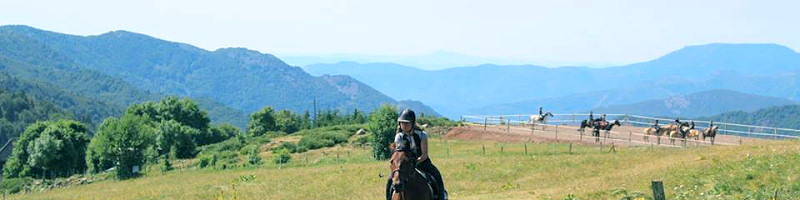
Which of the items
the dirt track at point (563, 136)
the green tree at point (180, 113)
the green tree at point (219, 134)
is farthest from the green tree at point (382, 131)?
the green tree at point (219, 134)

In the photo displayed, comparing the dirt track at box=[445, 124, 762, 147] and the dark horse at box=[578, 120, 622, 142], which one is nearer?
the dirt track at box=[445, 124, 762, 147]

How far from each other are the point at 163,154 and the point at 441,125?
48.7 meters

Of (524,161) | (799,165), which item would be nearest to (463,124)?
(524,161)

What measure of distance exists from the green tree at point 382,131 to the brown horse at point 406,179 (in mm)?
54024

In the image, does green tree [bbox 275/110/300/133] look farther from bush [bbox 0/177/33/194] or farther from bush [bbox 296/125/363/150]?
bush [bbox 0/177/33/194]

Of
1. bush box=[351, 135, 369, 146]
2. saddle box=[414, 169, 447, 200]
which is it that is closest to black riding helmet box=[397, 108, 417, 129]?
saddle box=[414, 169, 447, 200]

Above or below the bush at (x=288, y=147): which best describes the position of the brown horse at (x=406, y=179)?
above

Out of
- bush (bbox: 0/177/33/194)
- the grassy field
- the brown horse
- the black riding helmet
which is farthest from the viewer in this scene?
bush (bbox: 0/177/33/194)

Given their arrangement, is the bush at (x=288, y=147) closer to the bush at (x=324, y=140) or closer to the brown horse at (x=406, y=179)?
the bush at (x=324, y=140)

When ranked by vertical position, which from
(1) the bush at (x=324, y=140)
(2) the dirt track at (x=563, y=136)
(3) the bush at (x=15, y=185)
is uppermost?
(2) the dirt track at (x=563, y=136)

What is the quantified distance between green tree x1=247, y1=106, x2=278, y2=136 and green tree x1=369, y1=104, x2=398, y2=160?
7516 centimetres

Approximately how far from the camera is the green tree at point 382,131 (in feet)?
→ 231

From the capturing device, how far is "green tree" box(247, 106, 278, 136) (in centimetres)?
14738

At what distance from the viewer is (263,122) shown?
5876 inches
